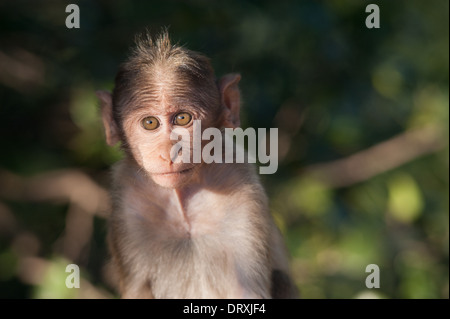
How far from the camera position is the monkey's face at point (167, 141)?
4.23 meters

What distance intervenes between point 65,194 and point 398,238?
4.52m

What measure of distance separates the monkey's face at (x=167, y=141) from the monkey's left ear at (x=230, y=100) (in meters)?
0.27

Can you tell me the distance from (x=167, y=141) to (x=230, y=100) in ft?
2.03

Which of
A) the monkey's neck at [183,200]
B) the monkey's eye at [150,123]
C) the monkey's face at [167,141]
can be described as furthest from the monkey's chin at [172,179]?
the monkey's neck at [183,200]

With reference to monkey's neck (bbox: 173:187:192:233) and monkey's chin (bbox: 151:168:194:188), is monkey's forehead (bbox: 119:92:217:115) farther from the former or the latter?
monkey's neck (bbox: 173:187:192:233)

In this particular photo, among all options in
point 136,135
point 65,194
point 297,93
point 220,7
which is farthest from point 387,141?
point 136,135

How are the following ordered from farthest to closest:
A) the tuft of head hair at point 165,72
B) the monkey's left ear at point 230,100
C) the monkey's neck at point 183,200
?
1. the monkey's neck at point 183,200
2. the monkey's left ear at point 230,100
3. the tuft of head hair at point 165,72

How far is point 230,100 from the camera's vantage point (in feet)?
15.1

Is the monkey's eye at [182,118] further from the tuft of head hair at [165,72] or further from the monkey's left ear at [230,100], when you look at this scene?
the monkey's left ear at [230,100]

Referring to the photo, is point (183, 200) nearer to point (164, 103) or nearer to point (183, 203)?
point (183, 203)

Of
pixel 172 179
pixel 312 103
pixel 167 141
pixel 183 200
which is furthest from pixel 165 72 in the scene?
pixel 312 103

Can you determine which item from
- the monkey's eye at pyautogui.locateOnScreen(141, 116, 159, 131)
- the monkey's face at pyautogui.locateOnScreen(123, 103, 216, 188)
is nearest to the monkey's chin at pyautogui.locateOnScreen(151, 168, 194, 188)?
the monkey's face at pyautogui.locateOnScreen(123, 103, 216, 188)

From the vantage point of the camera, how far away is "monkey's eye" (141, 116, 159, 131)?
4.29 meters
